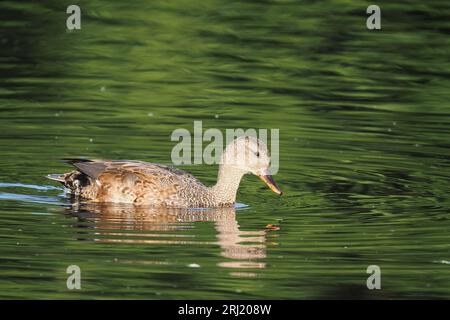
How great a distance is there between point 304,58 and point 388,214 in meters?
7.69

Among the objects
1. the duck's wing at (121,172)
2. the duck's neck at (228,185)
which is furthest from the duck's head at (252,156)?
the duck's wing at (121,172)

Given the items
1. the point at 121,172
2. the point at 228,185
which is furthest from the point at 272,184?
the point at 121,172

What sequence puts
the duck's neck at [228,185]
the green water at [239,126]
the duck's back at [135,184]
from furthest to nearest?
the duck's neck at [228,185] → the duck's back at [135,184] → the green water at [239,126]

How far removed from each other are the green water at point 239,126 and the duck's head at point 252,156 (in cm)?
32

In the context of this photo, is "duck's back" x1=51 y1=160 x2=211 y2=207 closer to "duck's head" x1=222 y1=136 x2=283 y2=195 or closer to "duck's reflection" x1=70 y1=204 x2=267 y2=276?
"duck's reflection" x1=70 y1=204 x2=267 y2=276

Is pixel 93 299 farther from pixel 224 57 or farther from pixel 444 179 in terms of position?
pixel 224 57

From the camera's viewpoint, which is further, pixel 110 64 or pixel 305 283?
pixel 110 64

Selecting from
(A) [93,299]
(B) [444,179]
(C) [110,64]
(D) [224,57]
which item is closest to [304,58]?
(D) [224,57]

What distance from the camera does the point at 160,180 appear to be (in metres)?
12.5

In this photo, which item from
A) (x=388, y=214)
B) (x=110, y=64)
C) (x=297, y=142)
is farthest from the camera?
(x=110, y=64)

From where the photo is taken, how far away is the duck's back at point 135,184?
12.5m

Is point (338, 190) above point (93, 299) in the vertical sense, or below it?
above

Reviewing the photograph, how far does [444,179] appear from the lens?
1366 centimetres

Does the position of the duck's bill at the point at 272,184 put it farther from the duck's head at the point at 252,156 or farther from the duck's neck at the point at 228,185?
the duck's neck at the point at 228,185
